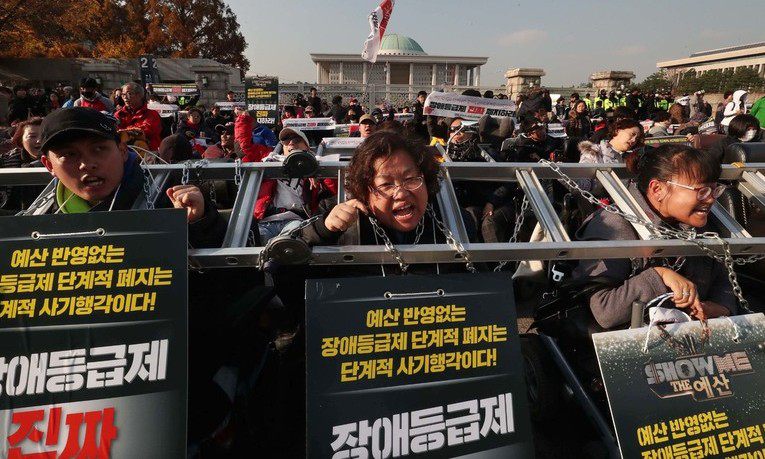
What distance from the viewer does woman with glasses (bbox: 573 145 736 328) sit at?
1.86 meters

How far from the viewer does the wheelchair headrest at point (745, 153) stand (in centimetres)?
273

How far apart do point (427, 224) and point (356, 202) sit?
384mm

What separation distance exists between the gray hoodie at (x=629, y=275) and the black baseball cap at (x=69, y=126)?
2.20 meters

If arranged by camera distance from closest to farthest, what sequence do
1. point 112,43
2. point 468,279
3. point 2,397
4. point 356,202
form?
point 2,397, point 468,279, point 356,202, point 112,43

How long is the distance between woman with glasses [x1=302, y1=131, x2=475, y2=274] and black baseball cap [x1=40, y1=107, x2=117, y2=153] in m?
0.97

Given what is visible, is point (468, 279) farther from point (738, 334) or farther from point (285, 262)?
point (738, 334)

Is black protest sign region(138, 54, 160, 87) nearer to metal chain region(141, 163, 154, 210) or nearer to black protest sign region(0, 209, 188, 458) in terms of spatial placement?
metal chain region(141, 163, 154, 210)

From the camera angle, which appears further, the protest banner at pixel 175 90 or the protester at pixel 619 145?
the protest banner at pixel 175 90

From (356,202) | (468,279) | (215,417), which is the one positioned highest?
(356,202)

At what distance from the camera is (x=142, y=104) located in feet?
21.0

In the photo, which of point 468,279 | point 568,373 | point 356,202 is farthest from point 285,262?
point 568,373

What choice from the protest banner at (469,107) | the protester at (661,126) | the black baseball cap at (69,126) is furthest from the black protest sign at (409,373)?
the protester at (661,126)

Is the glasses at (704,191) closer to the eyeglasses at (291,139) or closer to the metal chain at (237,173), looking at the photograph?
the metal chain at (237,173)

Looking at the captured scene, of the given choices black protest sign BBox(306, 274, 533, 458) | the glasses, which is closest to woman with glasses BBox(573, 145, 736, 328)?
the glasses
